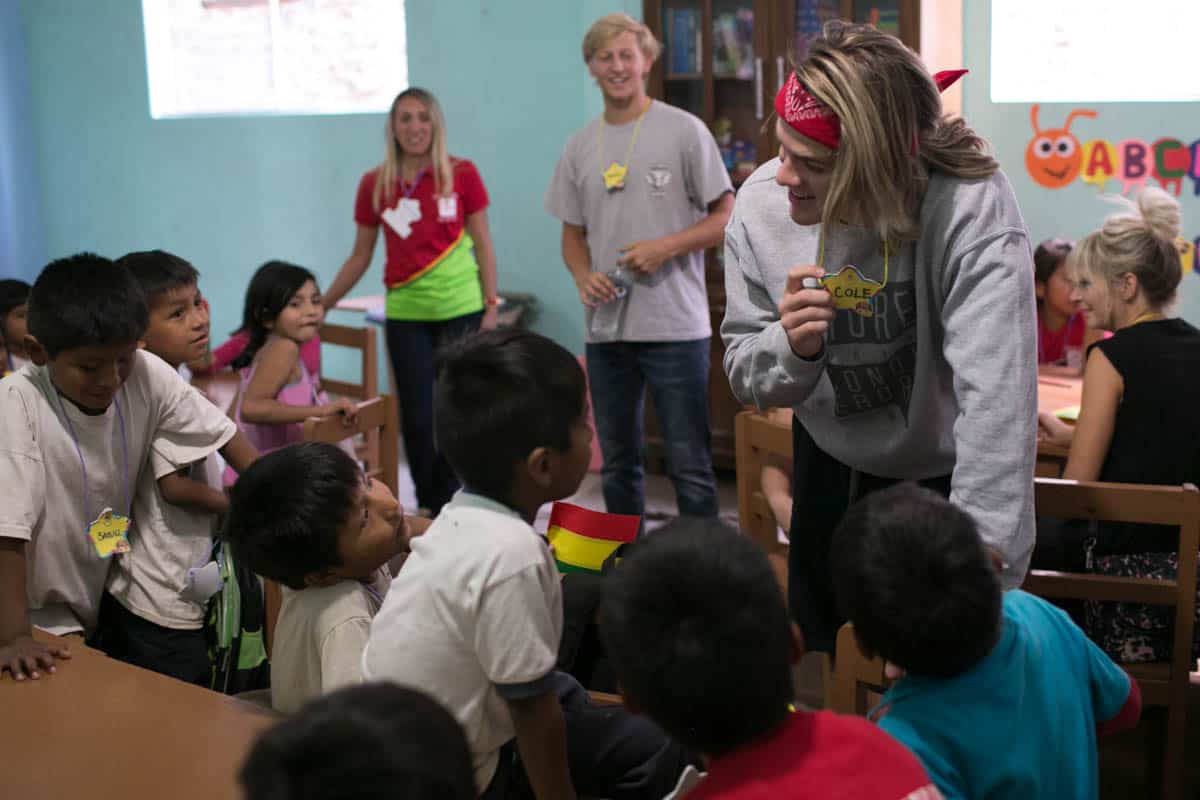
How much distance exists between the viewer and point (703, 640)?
1.08 m

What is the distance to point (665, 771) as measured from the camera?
1574 mm

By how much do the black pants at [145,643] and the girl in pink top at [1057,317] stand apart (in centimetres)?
239

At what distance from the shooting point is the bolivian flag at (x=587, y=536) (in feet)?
6.17

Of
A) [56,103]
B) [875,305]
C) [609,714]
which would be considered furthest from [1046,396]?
[56,103]

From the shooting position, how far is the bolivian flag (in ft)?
6.17

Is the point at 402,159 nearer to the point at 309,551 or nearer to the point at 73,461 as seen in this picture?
the point at 73,461

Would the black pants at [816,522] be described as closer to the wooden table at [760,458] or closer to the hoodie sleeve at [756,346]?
the hoodie sleeve at [756,346]

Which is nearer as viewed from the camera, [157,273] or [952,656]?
[952,656]

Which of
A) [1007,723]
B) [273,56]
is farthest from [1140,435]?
[273,56]

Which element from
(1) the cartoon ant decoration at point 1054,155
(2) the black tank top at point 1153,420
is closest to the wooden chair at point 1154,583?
(2) the black tank top at point 1153,420

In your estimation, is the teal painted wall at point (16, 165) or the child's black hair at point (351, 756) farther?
the teal painted wall at point (16, 165)

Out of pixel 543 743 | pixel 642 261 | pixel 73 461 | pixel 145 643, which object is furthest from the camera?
pixel 642 261

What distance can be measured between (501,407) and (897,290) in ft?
1.97

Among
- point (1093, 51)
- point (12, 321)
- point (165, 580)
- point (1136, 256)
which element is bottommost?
point (165, 580)
